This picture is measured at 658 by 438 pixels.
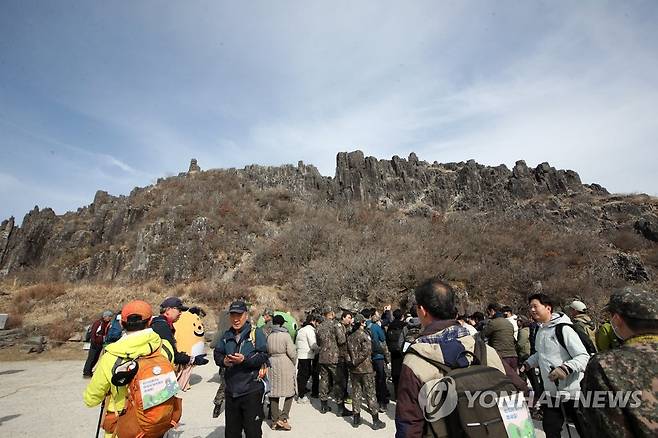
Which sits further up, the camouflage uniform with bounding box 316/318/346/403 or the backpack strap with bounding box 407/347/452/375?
the backpack strap with bounding box 407/347/452/375

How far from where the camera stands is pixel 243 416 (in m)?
3.62

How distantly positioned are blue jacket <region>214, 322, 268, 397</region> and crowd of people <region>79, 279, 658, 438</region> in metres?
0.01

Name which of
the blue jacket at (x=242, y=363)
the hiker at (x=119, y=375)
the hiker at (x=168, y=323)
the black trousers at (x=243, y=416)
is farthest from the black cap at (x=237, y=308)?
the hiker at (x=119, y=375)

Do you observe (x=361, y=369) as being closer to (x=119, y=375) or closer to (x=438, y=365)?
(x=119, y=375)

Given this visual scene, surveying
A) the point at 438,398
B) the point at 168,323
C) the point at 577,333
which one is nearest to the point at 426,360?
the point at 438,398

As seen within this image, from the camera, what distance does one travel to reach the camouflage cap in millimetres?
1694

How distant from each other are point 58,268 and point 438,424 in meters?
33.8

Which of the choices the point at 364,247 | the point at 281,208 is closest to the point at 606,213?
the point at 364,247

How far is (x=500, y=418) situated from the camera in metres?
1.54

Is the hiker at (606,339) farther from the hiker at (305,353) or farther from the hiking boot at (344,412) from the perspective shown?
the hiker at (305,353)

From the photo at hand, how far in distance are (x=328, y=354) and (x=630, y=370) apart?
559 centimetres

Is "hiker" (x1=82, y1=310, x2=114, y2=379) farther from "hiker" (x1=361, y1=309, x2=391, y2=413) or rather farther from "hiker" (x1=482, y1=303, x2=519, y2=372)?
"hiker" (x1=482, y1=303, x2=519, y2=372)

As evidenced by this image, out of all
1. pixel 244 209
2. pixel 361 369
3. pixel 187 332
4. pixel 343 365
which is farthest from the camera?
pixel 244 209

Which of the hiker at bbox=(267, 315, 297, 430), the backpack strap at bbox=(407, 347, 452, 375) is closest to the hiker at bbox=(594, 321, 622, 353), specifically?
the backpack strap at bbox=(407, 347, 452, 375)
